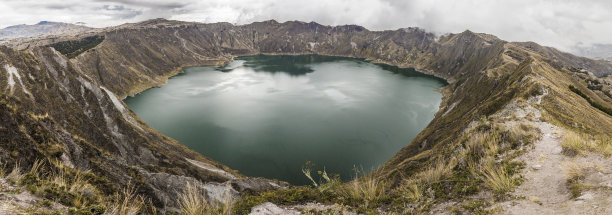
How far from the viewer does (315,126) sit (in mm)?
79500

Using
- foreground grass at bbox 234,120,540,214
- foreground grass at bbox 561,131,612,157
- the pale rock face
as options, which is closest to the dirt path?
foreground grass at bbox 561,131,612,157

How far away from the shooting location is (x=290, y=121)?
84.4m

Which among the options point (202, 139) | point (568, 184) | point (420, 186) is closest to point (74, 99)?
point (202, 139)

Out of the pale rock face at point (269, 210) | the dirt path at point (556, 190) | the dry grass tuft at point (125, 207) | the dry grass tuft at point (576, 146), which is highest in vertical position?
the dry grass tuft at point (576, 146)

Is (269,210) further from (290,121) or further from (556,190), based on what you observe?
(290,121)

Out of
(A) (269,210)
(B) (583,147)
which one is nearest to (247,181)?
(A) (269,210)

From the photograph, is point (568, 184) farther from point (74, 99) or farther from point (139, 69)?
point (139, 69)

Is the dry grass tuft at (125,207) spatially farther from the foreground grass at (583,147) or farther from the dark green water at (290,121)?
the dark green water at (290,121)

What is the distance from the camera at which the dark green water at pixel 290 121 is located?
5816 centimetres

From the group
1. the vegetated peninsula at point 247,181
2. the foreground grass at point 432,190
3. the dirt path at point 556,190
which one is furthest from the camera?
the foreground grass at point 432,190

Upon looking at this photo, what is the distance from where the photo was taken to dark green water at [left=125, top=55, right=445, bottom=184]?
58.2 m

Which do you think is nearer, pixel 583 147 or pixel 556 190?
pixel 556 190

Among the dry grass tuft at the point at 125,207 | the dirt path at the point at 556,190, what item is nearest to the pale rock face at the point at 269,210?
the dry grass tuft at the point at 125,207

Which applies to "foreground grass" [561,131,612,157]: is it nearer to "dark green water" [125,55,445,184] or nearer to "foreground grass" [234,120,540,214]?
"foreground grass" [234,120,540,214]
